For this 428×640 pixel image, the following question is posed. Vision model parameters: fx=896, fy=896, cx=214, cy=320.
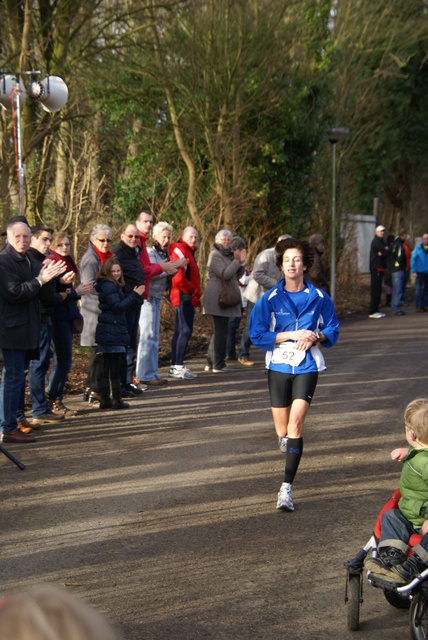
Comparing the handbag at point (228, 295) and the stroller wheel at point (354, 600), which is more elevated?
the handbag at point (228, 295)

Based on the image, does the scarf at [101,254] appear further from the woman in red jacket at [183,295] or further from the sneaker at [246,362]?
the sneaker at [246,362]

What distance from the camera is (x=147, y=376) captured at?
1137 cm

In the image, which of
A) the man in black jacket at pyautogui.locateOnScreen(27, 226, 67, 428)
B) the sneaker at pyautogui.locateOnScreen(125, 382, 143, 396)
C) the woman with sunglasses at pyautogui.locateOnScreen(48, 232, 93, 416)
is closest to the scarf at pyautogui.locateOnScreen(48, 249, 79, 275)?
the woman with sunglasses at pyautogui.locateOnScreen(48, 232, 93, 416)

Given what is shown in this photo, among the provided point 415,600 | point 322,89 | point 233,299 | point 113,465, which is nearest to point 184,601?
point 415,600

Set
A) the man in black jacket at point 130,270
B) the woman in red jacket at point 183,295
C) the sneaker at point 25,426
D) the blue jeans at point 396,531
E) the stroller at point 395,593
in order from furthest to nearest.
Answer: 1. the woman in red jacket at point 183,295
2. the man in black jacket at point 130,270
3. the sneaker at point 25,426
4. the blue jeans at point 396,531
5. the stroller at point 395,593

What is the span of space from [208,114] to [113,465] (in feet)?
46.1

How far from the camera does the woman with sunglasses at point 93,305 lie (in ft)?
32.2

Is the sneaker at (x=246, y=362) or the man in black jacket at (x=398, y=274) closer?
the sneaker at (x=246, y=362)

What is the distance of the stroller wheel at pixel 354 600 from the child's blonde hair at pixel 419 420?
738mm

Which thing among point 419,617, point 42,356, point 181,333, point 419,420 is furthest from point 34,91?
point 419,617

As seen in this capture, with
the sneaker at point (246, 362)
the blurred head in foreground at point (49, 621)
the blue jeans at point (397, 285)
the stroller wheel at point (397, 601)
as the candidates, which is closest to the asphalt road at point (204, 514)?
the stroller wheel at point (397, 601)

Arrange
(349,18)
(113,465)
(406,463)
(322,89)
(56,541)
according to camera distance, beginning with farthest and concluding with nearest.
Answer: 1. (349,18)
2. (322,89)
3. (113,465)
4. (56,541)
5. (406,463)

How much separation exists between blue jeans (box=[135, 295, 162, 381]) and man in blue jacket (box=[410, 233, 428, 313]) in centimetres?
1143

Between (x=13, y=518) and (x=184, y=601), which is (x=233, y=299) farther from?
(x=184, y=601)
